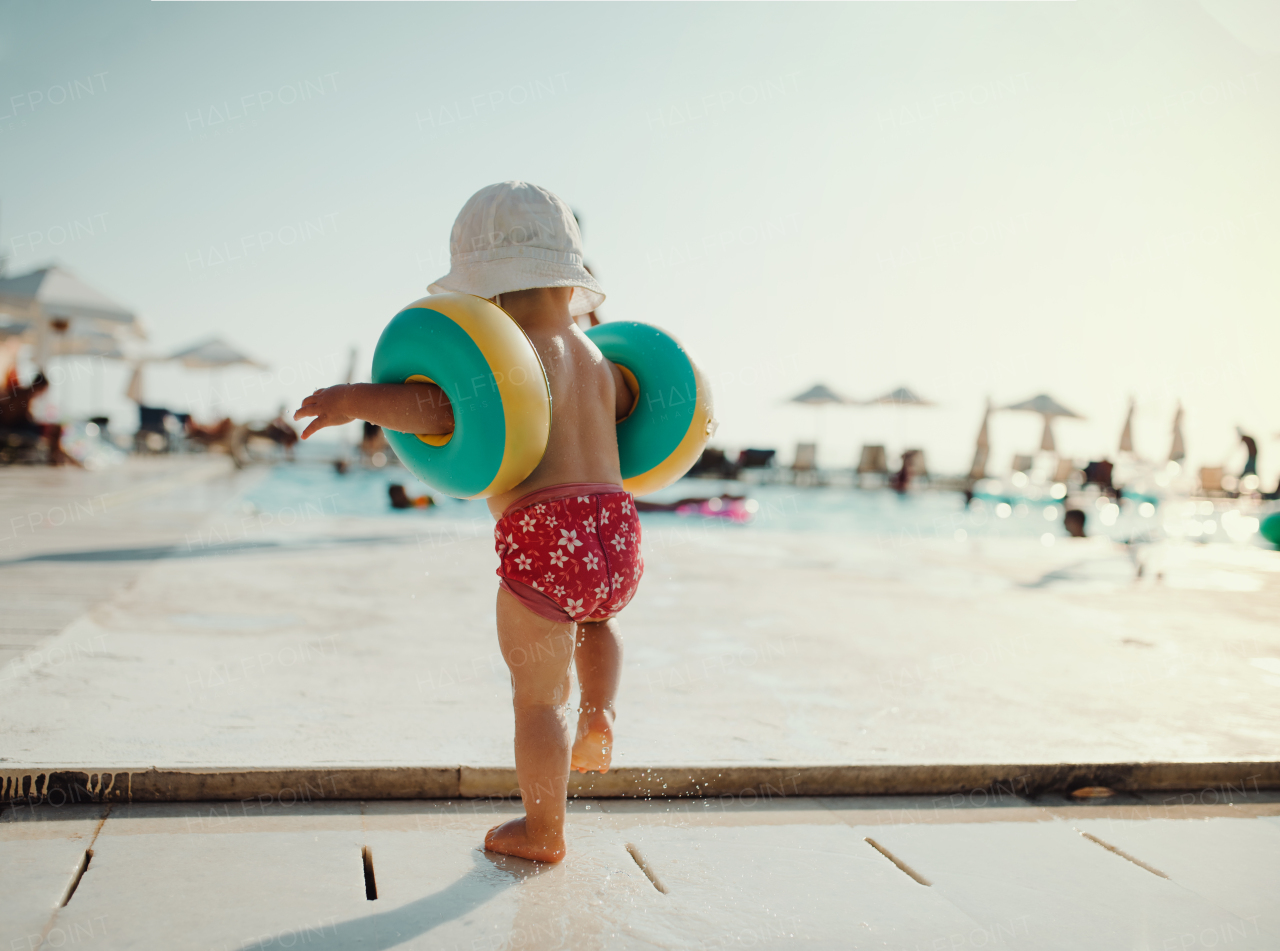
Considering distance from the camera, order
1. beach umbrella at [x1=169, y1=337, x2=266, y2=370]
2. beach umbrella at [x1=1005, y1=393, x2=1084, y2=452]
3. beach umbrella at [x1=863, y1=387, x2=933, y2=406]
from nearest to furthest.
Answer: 1. beach umbrella at [x1=169, y1=337, x2=266, y2=370]
2. beach umbrella at [x1=1005, y1=393, x2=1084, y2=452]
3. beach umbrella at [x1=863, y1=387, x2=933, y2=406]

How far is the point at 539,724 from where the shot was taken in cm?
199

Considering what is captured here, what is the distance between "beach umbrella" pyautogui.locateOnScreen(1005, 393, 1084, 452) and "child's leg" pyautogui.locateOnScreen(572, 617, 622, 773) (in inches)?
1173

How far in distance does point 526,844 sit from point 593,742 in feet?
0.90

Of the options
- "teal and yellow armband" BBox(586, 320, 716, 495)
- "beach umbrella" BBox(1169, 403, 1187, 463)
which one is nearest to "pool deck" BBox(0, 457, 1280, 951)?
"teal and yellow armband" BBox(586, 320, 716, 495)

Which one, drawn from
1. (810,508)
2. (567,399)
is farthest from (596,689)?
(810,508)

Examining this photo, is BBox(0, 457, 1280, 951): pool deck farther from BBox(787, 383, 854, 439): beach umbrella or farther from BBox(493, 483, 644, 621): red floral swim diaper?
BBox(787, 383, 854, 439): beach umbrella

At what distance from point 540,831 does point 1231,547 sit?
13.0 metres

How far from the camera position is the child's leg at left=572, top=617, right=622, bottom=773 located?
2170mm

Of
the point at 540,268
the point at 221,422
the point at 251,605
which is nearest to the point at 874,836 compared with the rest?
the point at 540,268

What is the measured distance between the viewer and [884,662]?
13.2 ft

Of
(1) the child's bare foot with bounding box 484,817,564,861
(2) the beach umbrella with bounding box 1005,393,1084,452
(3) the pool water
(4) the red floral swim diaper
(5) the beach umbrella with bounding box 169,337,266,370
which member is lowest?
(3) the pool water

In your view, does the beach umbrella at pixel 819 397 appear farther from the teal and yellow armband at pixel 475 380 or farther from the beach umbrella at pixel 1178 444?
the teal and yellow armband at pixel 475 380

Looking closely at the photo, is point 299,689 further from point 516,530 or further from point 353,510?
point 353,510

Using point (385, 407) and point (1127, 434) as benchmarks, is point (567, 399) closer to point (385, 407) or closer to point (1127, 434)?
point (385, 407)
